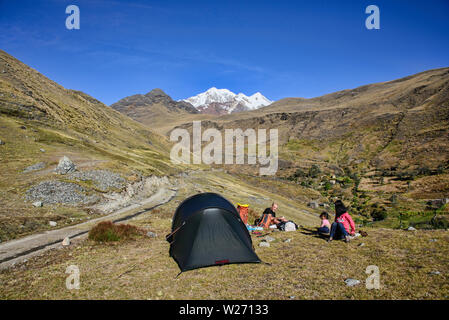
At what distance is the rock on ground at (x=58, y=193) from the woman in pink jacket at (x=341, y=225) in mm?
26278

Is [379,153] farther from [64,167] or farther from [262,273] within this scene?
[262,273]

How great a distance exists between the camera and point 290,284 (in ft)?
28.5

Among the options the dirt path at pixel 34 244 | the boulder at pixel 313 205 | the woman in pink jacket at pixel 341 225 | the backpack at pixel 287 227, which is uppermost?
the woman in pink jacket at pixel 341 225

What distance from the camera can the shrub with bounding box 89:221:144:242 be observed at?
576 inches

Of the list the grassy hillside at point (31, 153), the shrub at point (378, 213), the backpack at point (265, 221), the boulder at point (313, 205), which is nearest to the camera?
the backpack at point (265, 221)

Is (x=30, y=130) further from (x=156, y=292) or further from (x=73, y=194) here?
(x=156, y=292)

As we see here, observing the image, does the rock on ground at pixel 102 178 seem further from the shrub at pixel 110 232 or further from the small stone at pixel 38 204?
the shrub at pixel 110 232

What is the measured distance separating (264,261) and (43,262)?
1073cm

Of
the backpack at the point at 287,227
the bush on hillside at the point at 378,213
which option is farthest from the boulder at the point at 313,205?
the backpack at the point at 287,227

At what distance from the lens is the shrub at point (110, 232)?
1462 centimetres

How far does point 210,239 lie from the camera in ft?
35.1

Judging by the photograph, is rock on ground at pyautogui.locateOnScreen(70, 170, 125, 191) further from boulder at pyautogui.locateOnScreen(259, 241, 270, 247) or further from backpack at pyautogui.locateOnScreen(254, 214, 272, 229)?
boulder at pyautogui.locateOnScreen(259, 241, 270, 247)

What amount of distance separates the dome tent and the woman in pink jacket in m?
5.59

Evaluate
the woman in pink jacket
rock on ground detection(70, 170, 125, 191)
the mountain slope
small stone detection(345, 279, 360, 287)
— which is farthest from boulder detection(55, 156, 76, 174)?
the mountain slope
